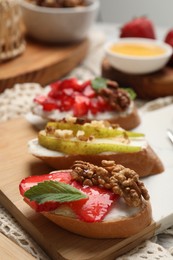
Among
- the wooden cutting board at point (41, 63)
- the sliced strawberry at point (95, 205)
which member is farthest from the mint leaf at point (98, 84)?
the sliced strawberry at point (95, 205)

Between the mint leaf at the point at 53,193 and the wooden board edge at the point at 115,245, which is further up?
the mint leaf at the point at 53,193

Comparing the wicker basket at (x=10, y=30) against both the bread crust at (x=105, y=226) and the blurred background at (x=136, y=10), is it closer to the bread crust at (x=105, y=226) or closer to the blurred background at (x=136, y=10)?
the bread crust at (x=105, y=226)

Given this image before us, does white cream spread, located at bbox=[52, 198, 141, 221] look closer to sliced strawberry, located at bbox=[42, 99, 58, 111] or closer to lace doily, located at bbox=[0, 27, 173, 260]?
lace doily, located at bbox=[0, 27, 173, 260]

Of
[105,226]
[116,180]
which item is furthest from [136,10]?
[105,226]

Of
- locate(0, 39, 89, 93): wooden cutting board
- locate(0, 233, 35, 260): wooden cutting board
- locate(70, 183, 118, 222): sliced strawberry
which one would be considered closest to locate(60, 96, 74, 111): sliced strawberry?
locate(0, 39, 89, 93): wooden cutting board

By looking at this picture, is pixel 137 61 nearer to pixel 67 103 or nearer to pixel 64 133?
pixel 67 103

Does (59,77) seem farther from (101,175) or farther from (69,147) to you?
(101,175)
